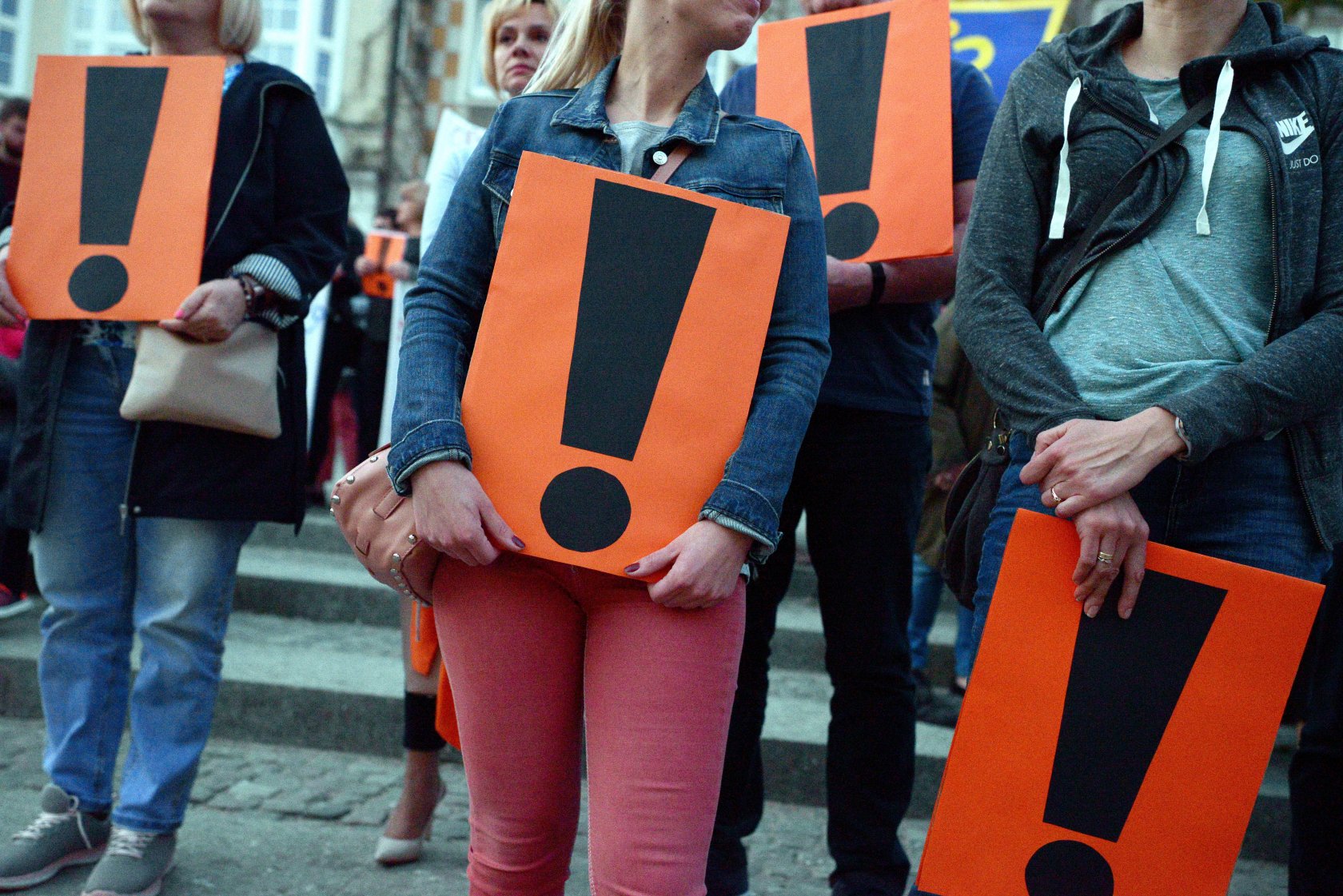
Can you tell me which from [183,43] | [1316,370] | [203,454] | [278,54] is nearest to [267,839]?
[203,454]

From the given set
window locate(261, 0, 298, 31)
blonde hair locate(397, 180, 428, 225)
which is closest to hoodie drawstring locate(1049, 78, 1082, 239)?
blonde hair locate(397, 180, 428, 225)

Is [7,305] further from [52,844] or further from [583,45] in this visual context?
[583,45]

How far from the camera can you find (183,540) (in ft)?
8.73

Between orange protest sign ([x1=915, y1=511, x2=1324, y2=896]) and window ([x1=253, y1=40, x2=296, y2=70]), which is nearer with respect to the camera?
orange protest sign ([x1=915, y1=511, x2=1324, y2=896])

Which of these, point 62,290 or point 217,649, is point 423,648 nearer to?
point 217,649

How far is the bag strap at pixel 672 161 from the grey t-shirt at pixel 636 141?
3cm

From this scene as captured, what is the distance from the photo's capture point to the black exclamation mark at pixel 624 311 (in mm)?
1665

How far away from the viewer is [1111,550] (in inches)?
66.1

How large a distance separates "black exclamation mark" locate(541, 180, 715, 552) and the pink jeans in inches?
7.5

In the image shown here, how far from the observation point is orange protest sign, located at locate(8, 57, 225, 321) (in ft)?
8.38

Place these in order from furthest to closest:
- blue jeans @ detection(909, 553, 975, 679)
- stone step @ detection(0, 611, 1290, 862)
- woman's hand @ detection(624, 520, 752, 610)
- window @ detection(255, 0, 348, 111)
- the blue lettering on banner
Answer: window @ detection(255, 0, 348, 111) < blue jeans @ detection(909, 553, 975, 679) < the blue lettering on banner < stone step @ detection(0, 611, 1290, 862) < woman's hand @ detection(624, 520, 752, 610)

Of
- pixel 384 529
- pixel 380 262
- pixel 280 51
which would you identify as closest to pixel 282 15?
pixel 280 51

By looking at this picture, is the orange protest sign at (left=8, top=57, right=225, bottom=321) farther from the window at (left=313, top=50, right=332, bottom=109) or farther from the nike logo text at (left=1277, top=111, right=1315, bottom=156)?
the window at (left=313, top=50, right=332, bottom=109)

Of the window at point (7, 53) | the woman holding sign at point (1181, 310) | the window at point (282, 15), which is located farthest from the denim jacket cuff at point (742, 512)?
the window at point (7, 53)
